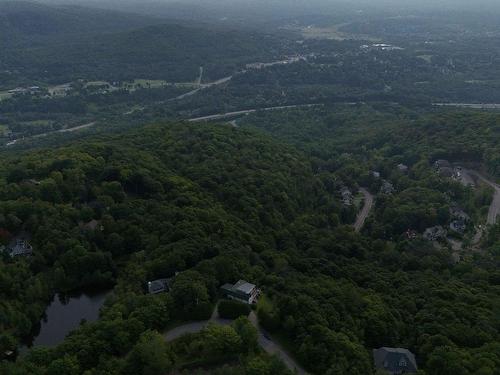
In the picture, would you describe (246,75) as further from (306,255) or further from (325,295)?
(325,295)

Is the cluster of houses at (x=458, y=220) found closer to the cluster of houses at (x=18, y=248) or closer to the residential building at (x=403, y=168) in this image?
the residential building at (x=403, y=168)

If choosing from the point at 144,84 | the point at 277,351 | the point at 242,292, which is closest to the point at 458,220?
the point at 242,292

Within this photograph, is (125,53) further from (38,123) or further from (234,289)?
(234,289)

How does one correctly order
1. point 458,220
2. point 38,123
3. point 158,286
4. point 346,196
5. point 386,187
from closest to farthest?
point 158,286
point 458,220
point 346,196
point 386,187
point 38,123

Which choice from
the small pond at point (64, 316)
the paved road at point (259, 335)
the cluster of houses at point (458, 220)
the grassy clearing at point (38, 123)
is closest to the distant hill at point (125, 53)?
the grassy clearing at point (38, 123)

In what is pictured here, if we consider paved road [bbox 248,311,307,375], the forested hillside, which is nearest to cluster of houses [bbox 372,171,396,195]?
the forested hillside

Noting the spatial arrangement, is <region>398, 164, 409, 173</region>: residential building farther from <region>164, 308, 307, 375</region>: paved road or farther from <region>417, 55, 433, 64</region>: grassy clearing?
<region>417, 55, 433, 64</region>: grassy clearing

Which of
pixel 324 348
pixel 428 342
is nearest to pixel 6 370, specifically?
pixel 324 348
